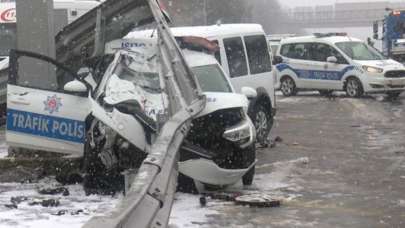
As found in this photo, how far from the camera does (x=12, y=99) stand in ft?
27.7

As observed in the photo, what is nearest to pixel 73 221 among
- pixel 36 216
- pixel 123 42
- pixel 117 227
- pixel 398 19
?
pixel 36 216

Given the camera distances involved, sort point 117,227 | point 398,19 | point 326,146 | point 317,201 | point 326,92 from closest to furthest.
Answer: point 117,227 → point 317,201 → point 326,146 → point 326,92 → point 398,19

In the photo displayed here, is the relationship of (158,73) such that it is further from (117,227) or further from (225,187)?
(117,227)

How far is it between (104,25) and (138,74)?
1.99 metres

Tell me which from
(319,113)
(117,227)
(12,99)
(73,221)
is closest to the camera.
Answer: (117,227)

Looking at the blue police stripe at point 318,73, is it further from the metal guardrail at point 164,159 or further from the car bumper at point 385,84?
the metal guardrail at point 164,159

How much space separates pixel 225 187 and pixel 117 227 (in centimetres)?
527

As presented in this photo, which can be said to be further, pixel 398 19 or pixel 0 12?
pixel 398 19

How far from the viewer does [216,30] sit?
39.6 ft

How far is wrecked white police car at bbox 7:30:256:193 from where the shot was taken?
7684 mm

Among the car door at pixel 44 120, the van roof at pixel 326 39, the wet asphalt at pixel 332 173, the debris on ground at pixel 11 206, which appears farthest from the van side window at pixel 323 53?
the debris on ground at pixel 11 206

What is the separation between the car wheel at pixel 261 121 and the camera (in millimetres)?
11709

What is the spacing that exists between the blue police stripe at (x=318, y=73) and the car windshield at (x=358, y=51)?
56 cm

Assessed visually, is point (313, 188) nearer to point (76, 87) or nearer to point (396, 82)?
point (76, 87)
